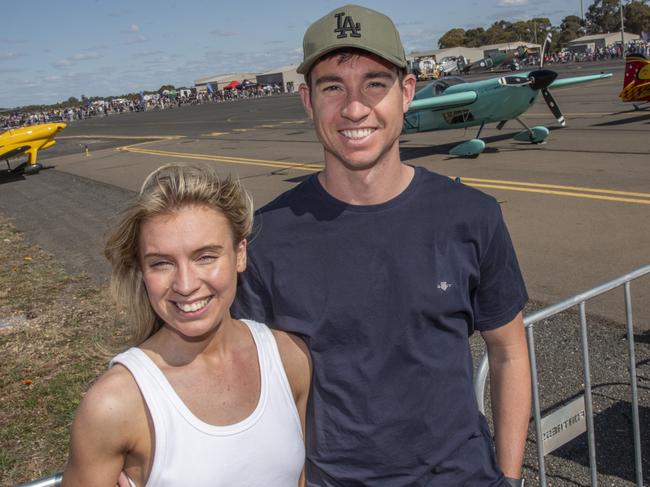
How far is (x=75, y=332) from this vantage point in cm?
653

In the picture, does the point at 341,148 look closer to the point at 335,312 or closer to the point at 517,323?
the point at 335,312

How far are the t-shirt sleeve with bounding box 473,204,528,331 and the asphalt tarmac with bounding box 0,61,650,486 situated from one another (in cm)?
201

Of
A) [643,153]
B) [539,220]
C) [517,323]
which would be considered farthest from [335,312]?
[643,153]

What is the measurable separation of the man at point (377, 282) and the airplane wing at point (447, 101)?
1394cm

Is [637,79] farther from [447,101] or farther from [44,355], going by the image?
[44,355]

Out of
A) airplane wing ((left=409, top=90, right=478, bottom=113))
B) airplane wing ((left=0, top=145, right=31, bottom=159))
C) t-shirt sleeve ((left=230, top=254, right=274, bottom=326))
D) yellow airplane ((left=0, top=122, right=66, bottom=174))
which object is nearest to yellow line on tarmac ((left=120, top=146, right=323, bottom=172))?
airplane wing ((left=409, top=90, right=478, bottom=113))

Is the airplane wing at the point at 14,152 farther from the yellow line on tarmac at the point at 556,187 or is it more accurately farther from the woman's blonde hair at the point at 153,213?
the woman's blonde hair at the point at 153,213

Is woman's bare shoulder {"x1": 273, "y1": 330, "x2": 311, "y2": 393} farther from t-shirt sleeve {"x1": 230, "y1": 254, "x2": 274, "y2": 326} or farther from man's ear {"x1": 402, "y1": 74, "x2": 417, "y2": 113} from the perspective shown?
man's ear {"x1": 402, "y1": 74, "x2": 417, "y2": 113}

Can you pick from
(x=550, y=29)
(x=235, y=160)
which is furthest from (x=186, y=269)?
(x=550, y=29)

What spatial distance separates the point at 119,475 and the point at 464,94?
49.7ft

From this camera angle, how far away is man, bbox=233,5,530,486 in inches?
70.7

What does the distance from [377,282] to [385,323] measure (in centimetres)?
12

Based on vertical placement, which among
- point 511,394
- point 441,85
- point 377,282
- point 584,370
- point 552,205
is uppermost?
point 441,85

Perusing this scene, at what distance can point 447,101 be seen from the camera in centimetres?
1547
